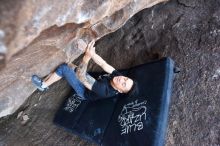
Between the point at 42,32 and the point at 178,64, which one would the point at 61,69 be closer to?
the point at 42,32

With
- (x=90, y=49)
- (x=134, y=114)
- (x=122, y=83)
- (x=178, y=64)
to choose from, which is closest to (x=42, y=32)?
(x=90, y=49)

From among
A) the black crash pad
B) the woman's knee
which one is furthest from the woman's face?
the woman's knee

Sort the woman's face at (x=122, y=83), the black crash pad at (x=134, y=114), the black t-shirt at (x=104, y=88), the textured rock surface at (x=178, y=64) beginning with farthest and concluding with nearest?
the black t-shirt at (x=104, y=88)
the woman's face at (x=122, y=83)
the textured rock surface at (x=178, y=64)
the black crash pad at (x=134, y=114)

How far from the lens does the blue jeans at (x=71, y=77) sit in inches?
134

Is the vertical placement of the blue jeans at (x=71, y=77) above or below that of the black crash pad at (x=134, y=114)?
above

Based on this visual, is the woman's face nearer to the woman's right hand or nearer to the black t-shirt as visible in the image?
the black t-shirt

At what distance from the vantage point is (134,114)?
3008 mm

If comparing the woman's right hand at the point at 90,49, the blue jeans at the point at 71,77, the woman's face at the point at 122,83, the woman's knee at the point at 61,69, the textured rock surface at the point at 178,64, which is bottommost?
the textured rock surface at the point at 178,64

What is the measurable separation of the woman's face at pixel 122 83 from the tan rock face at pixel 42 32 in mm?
589

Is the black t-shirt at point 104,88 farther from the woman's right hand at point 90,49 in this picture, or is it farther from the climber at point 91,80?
the woman's right hand at point 90,49

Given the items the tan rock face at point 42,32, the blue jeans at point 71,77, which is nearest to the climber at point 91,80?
the blue jeans at point 71,77

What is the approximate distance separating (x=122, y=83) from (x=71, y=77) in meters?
0.62

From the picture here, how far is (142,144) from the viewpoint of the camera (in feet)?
9.11

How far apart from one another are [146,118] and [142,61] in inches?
34.9
